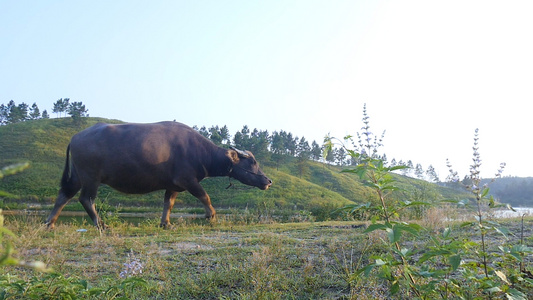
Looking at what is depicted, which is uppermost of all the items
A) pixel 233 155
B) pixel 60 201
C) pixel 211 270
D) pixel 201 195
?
pixel 233 155

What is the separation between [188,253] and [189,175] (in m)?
4.89

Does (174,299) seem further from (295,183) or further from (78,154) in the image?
(295,183)

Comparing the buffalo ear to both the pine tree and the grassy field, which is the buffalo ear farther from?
the pine tree

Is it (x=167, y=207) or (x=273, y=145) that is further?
(x=273, y=145)

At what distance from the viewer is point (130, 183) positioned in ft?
30.6

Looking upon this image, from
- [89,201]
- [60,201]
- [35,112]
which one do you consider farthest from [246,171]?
[35,112]

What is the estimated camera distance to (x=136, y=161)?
916 centimetres

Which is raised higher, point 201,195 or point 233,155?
point 233,155

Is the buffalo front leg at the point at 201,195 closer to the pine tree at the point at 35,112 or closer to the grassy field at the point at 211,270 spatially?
the grassy field at the point at 211,270

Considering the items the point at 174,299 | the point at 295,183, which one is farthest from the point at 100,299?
the point at 295,183

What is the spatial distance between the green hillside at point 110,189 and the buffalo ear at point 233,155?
24.7 metres

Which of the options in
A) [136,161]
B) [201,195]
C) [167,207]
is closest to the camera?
[136,161]

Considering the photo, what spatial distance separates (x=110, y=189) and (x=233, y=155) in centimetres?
4069

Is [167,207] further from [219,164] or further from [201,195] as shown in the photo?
[219,164]
